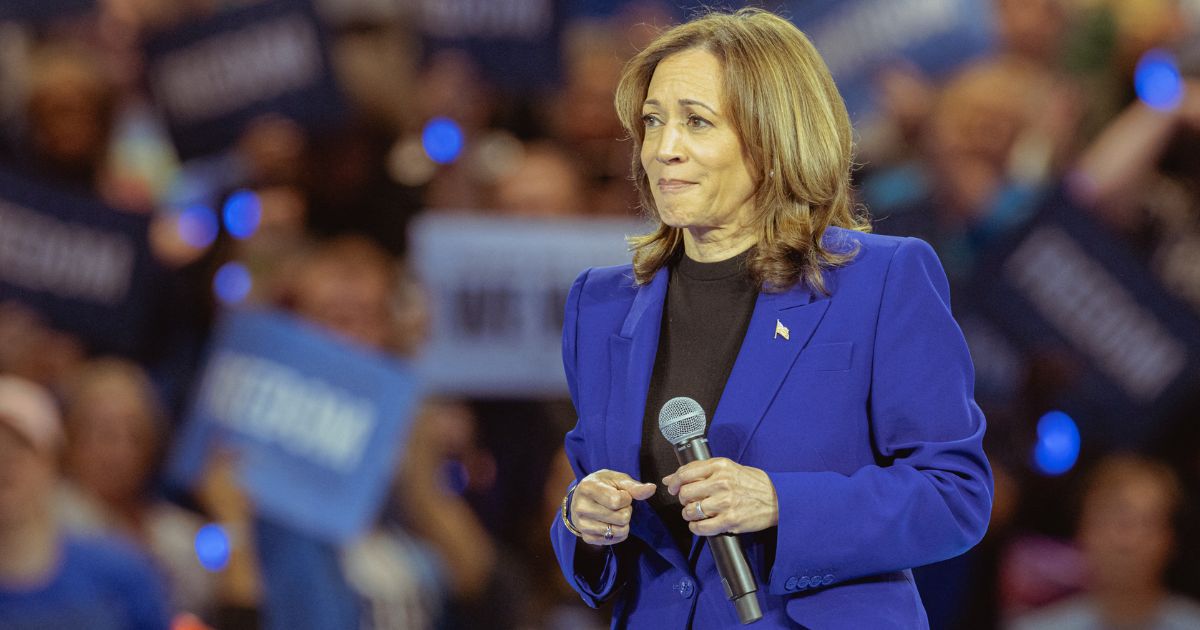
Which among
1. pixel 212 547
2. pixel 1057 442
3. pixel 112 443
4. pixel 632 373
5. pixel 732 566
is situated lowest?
pixel 1057 442

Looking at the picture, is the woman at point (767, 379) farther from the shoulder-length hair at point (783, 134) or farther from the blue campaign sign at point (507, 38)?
the blue campaign sign at point (507, 38)

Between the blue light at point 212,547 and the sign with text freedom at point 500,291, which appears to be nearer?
the blue light at point 212,547

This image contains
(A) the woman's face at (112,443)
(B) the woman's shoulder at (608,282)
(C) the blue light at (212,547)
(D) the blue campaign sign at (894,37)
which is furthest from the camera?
(D) the blue campaign sign at (894,37)

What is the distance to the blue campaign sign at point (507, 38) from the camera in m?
4.98

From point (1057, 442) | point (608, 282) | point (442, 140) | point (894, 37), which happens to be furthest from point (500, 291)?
point (608, 282)

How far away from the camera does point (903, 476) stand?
1481 mm

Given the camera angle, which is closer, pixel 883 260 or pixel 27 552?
pixel 883 260

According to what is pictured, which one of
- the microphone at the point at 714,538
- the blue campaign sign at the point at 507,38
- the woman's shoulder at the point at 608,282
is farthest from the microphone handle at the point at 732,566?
the blue campaign sign at the point at 507,38

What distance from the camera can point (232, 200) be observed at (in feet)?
15.2

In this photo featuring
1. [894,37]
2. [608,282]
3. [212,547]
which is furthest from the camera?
[894,37]

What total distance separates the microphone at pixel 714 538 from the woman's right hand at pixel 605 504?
61 millimetres

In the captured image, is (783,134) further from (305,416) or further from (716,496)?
(305,416)

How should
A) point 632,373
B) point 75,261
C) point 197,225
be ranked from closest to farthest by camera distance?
point 632,373, point 75,261, point 197,225

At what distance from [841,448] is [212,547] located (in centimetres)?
314
